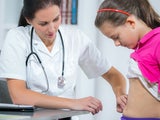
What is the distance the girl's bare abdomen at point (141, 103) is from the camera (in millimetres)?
1024

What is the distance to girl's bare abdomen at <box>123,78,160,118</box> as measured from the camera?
3.36 feet

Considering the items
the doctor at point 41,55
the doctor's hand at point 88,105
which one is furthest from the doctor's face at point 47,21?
the doctor's hand at point 88,105

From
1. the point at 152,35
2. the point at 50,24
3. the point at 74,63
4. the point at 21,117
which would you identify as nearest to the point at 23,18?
the point at 50,24

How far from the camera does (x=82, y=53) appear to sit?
5.53 ft

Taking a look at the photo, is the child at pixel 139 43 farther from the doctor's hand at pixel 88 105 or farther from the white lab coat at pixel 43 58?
the white lab coat at pixel 43 58

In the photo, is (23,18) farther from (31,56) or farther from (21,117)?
(21,117)

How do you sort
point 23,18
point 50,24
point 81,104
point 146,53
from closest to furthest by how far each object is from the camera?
1. point 146,53
2. point 81,104
3. point 50,24
4. point 23,18

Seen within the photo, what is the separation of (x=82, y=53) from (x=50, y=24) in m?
0.25

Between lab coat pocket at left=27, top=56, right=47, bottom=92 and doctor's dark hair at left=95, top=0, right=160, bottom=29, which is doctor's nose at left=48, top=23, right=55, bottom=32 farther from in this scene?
doctor's dark hair at left=95, top=0, right=160, bottom=29

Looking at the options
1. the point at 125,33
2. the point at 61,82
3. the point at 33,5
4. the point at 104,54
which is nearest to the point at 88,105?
the point at 61,82

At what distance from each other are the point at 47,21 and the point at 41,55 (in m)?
0.17

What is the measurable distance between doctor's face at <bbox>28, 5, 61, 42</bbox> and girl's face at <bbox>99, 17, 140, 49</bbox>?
0.47 meters

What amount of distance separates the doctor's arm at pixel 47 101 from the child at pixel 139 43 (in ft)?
0.89

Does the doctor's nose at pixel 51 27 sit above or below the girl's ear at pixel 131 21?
below
